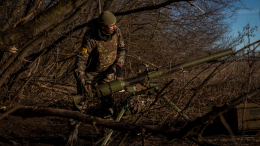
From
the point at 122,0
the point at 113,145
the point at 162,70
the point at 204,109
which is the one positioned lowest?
the point at 113,145

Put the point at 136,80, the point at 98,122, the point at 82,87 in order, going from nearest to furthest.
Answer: the point at 98,122
the point at 82,87
the point at 136,80

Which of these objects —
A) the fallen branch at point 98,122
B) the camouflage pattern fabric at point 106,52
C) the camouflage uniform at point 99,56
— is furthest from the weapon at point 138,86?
the camouflage pattern fabric at point 106,52

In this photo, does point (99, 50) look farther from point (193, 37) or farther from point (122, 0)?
point (193, 37)

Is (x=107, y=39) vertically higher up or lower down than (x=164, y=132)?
higher up

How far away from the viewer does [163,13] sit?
6.79 metres

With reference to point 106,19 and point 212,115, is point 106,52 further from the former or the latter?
point 212,115

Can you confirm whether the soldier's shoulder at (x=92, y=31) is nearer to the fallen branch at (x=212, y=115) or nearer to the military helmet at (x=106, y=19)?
the military helmet at (x=106, y=19)

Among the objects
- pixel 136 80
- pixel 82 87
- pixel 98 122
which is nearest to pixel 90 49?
pixel 82 87

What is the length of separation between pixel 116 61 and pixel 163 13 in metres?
3.59

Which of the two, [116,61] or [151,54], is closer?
[116,61]

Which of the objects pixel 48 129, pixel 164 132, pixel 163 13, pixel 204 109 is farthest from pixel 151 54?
pixel 164 132

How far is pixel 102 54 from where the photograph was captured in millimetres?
3721

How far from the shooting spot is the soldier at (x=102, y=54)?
344cm

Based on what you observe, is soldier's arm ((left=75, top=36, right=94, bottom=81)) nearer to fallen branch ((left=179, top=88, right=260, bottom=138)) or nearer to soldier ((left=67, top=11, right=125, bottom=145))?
soldier ((left=67, top=11, right=125, bottom=145))
